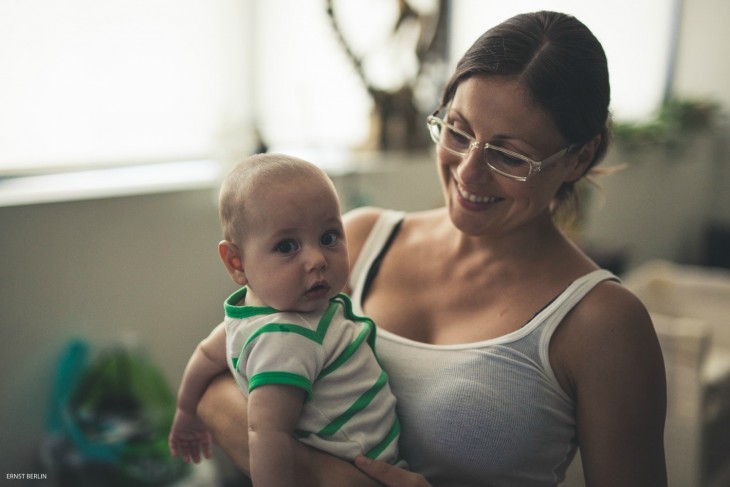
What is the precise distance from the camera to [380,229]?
1.40 m

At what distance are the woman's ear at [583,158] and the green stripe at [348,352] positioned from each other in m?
0.52

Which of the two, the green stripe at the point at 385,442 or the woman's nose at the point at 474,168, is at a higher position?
the woman's nose at the point at 474,168

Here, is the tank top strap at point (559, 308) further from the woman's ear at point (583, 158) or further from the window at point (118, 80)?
the window at point (118, 80)

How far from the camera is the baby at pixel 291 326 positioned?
0.90 meters

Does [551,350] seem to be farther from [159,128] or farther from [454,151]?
[159,128]

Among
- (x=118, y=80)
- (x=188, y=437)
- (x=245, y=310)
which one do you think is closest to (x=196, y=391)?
(x=188, y=437)

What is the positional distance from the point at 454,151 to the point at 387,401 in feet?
1.53

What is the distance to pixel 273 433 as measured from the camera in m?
0.88


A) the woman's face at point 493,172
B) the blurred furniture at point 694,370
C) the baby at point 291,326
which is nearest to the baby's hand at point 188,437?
the baby at point 291,326

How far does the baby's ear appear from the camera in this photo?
984 millimetres

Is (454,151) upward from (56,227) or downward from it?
upward

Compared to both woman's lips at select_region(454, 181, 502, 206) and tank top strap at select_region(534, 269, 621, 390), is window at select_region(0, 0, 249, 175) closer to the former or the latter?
woman's lips at select_region(454, 181, 502, 206)

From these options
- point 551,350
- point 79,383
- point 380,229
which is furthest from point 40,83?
point 551,350

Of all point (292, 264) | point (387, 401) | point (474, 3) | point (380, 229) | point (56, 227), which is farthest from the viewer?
Result: point (474, 3)
